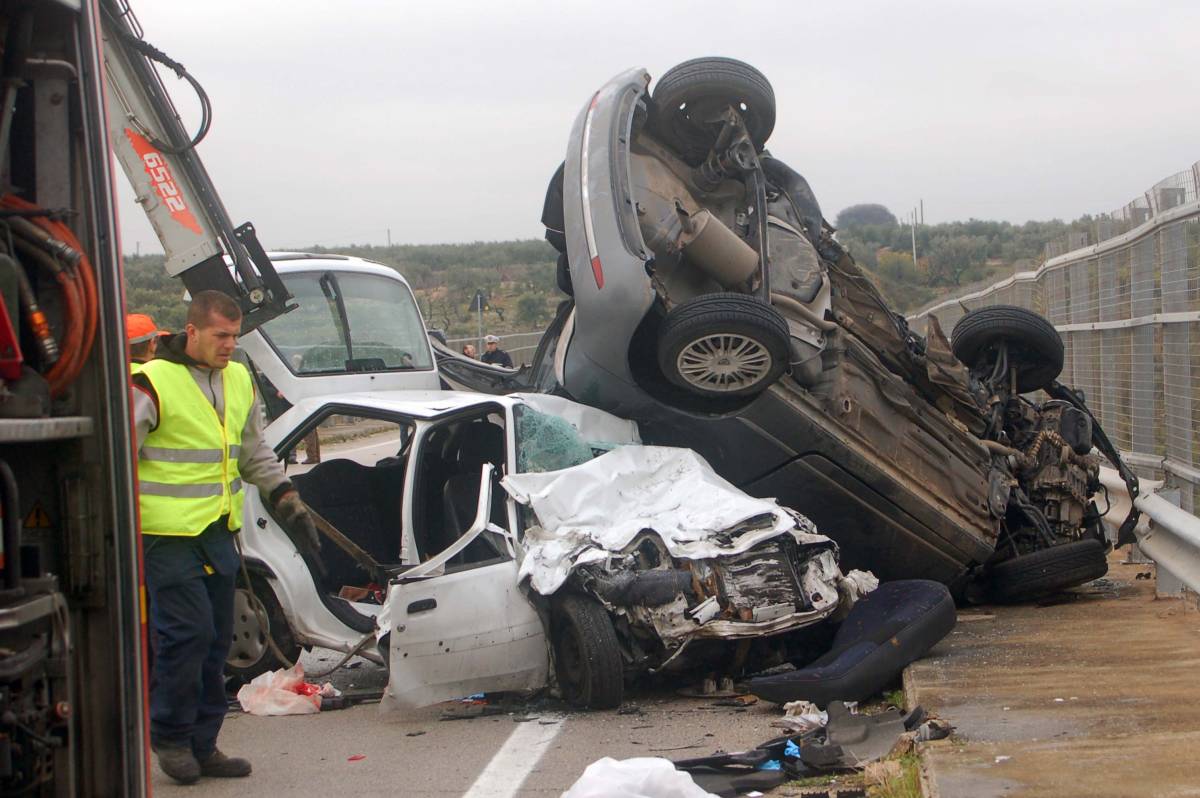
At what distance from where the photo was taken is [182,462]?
5.31 metres

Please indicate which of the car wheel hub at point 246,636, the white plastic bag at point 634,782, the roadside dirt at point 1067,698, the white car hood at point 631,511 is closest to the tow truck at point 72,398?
the white plastic bag at point 634,782

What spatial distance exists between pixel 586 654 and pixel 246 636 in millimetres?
1770

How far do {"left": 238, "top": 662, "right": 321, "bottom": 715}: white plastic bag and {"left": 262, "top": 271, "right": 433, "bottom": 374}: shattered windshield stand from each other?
2.32 meters

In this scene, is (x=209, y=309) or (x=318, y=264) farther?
(x=318, y=264)

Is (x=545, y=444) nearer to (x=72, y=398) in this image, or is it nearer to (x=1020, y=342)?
(x=1020, y=342)

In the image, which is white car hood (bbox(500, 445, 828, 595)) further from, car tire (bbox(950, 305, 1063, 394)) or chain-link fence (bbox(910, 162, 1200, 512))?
car tire (bbox(950, 305, 1063, 394))

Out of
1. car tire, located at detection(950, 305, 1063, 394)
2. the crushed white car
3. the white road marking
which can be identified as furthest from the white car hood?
car tire, located at detection(950, 305, 1063, 394)

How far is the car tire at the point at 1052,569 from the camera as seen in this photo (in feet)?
25.9

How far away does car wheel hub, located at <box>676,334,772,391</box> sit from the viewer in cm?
714

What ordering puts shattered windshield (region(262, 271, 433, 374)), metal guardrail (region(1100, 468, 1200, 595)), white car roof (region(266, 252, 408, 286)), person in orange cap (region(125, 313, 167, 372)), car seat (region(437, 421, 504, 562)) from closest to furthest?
1. person in orange cap (region(125, 313, 167, 372))
2. metal guardrail (region(1100, 468, 1200, 595))
3. car seat (region(437, 421, 504, 562))
4. shattered windshield (region(262, 271, 433, 374))
5. white car roof (region(266, 252, 408, 286))

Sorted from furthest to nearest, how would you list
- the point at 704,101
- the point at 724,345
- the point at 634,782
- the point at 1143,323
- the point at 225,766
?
the point at 1143,323 → the point at 704,101 → the point at 724,345 → the point at 225,766 → the point at 634,782

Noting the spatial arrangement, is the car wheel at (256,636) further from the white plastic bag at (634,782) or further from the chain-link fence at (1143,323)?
the chain-link fence at (1143,323)

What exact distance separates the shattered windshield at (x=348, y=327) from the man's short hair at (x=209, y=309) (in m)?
3.01

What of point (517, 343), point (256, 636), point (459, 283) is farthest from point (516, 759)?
point (459, 283)
